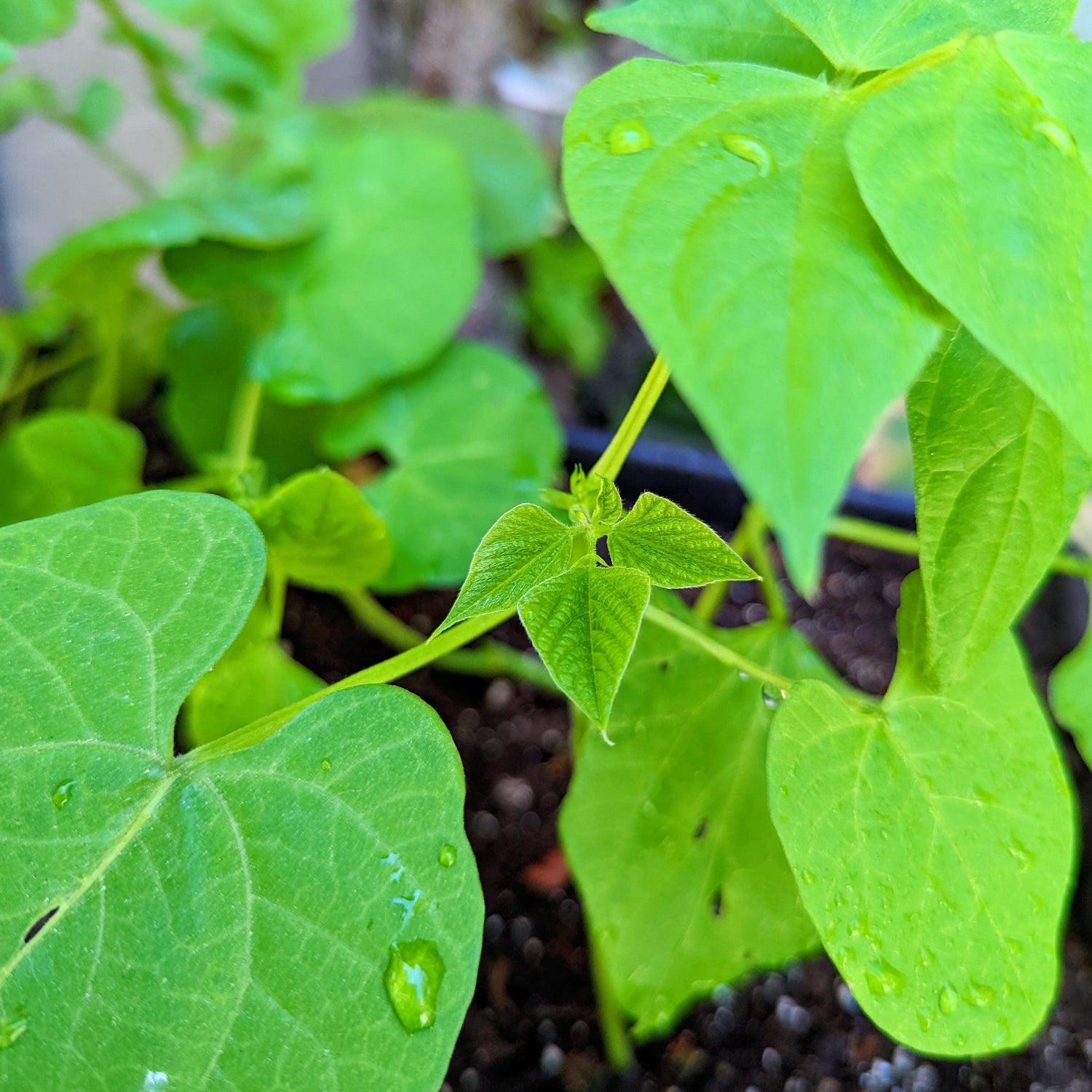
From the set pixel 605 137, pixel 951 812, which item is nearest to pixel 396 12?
pixel 605 137

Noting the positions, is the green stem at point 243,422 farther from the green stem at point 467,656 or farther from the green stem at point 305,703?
the green stem at point 305,703

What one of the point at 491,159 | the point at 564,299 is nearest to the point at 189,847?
the point at 491,159

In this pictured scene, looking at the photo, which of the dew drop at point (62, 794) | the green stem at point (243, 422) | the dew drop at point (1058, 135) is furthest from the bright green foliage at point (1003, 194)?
the green stem at point (243, 422)

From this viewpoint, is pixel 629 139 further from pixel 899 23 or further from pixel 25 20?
pixel 25 20

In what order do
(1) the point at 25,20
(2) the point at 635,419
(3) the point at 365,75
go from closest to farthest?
(2) the point at 635,419
(1) the point at 25,20
(3) the point at 365,75

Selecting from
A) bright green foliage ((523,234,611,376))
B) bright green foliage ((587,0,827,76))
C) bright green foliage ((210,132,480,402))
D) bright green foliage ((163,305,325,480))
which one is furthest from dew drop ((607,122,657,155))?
bright green foliage ((523,234,611,376))

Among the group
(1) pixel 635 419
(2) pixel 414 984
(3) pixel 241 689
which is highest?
(1) pixel 635 419
